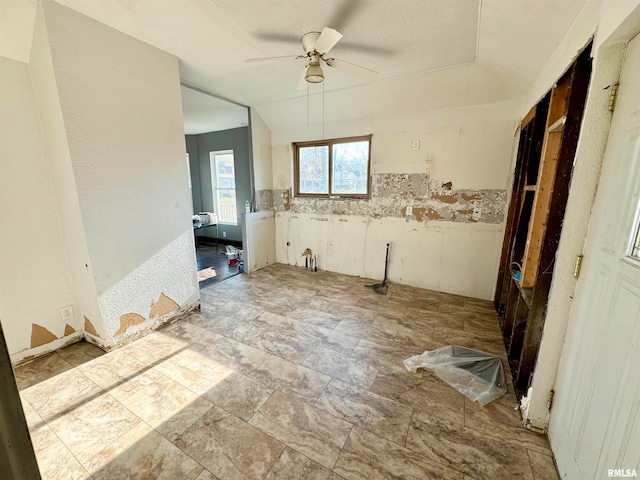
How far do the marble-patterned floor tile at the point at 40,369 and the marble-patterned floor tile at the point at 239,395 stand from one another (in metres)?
1.24

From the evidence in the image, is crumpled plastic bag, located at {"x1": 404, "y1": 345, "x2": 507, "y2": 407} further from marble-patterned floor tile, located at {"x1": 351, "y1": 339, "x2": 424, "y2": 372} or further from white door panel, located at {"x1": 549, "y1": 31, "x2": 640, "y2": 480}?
white door panel, located at {"x1": 549, "y1": 31, "x2": 640, "y2": 480}

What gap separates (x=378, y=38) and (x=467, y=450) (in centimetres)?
285

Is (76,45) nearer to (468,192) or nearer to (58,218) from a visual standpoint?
(58,218)

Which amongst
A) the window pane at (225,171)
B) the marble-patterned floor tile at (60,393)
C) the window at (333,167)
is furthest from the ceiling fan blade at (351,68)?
the window pane at (225,171)

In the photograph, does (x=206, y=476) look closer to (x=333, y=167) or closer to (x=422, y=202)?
(x=422, y=202)

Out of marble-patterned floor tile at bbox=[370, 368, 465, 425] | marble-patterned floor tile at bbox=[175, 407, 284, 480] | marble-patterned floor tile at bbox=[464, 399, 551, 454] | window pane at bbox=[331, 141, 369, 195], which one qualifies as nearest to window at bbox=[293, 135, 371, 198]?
window pane at bbox=[331, 141, 369, 195]

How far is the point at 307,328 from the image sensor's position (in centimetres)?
254

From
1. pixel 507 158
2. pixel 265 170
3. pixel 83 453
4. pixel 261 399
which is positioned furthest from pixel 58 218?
pixel 507 158

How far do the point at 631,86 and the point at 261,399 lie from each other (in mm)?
2414

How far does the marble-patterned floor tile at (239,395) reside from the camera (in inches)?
63.4

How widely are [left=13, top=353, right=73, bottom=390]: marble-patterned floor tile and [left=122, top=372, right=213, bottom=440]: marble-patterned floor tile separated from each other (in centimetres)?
77

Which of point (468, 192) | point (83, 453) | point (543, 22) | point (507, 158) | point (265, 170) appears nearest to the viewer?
point (83, 453)

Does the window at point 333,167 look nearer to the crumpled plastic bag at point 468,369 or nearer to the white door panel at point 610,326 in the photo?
the crumpled plastic bag at point 468,369

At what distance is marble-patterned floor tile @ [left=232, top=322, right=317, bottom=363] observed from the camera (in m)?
2.16
